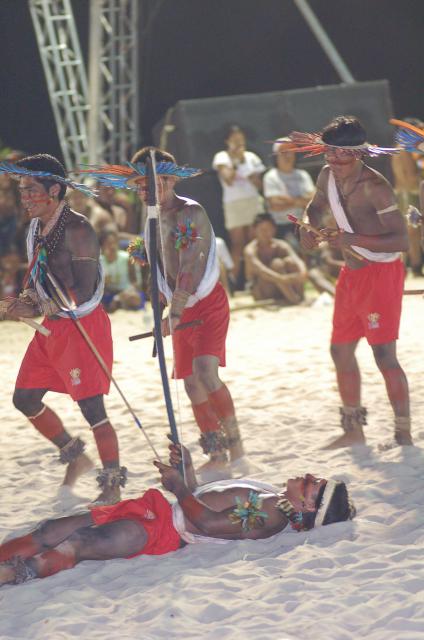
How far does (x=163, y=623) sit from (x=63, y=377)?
176 centimetres

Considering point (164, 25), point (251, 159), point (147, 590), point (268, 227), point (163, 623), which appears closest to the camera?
point (163, 623)

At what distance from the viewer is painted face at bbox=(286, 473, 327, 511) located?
4441 mm

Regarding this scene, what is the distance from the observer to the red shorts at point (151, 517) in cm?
437

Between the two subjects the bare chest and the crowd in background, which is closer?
Result: the bare chest

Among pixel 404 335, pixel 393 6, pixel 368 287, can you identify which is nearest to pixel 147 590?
pixel 368 287

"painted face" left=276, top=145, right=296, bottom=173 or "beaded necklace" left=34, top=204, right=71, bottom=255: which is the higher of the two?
"painted face" left=276, top=145, right=296, bottom=173

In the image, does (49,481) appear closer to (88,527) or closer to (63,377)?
(63,377)

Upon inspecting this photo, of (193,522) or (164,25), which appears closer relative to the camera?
(193,522)

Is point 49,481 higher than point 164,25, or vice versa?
point 164,25

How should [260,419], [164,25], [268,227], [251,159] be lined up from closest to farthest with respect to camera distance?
[260,419] → [268,227] → [251,159] → [164,25]

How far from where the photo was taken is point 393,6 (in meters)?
16.2

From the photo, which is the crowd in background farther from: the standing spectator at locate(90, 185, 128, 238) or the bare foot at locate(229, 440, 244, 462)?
the bare foot at locate(229, 440, 244, 462)

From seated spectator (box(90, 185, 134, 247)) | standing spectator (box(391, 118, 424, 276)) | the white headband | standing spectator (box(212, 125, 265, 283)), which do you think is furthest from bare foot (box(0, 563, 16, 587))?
standing spectator (box(391, 118, 424, 276))

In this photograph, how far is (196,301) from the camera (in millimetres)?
5672
